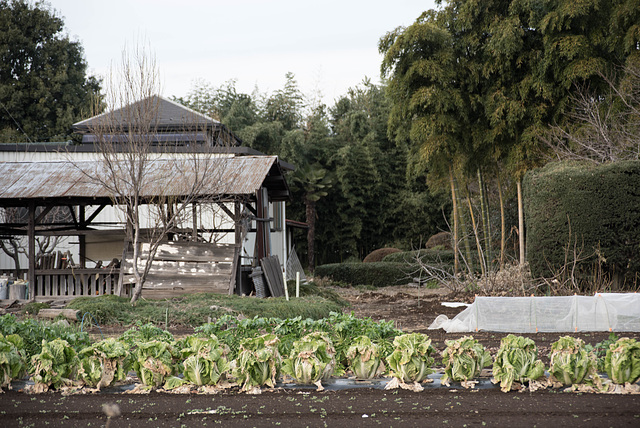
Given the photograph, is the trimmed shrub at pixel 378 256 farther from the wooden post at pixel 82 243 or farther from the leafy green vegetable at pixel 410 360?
the leafy green vegetable at pixel 410 360

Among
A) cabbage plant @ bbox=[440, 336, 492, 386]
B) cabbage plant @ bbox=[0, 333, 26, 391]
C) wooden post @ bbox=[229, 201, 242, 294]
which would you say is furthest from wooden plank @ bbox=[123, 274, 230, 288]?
cabbage plant @ bbox=[440, 336, 492, 386]

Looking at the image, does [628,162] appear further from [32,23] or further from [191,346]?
[32,23]

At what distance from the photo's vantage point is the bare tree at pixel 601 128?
535 inches

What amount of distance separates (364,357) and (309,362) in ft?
1.77

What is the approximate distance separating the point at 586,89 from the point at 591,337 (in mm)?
8222

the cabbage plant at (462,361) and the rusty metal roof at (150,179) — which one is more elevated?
the rusty metal roof at (150,179)

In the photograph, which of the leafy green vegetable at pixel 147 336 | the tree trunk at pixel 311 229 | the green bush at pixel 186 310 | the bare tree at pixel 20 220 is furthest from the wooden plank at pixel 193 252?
the tree trunk at pixel 311 229

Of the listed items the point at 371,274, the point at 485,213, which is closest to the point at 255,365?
the point at 485,213

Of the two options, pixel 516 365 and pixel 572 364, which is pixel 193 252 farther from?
pixel 572 364

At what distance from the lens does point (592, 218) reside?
11570 mm

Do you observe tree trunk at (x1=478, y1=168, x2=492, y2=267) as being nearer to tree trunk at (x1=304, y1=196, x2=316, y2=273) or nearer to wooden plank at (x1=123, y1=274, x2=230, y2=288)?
wooden plank at (x1=123, y1=274, x2=230, y2=288)

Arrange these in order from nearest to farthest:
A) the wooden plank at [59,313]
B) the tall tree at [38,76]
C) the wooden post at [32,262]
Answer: the wooden plank at [59,313] → the wooden post at [32,262] → the tall tree at [38,76]

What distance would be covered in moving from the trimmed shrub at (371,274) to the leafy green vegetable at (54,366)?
15510 millimetres

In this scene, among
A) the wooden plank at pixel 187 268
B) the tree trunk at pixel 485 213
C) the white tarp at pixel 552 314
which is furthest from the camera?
the tree trunk at pixel 485 213
